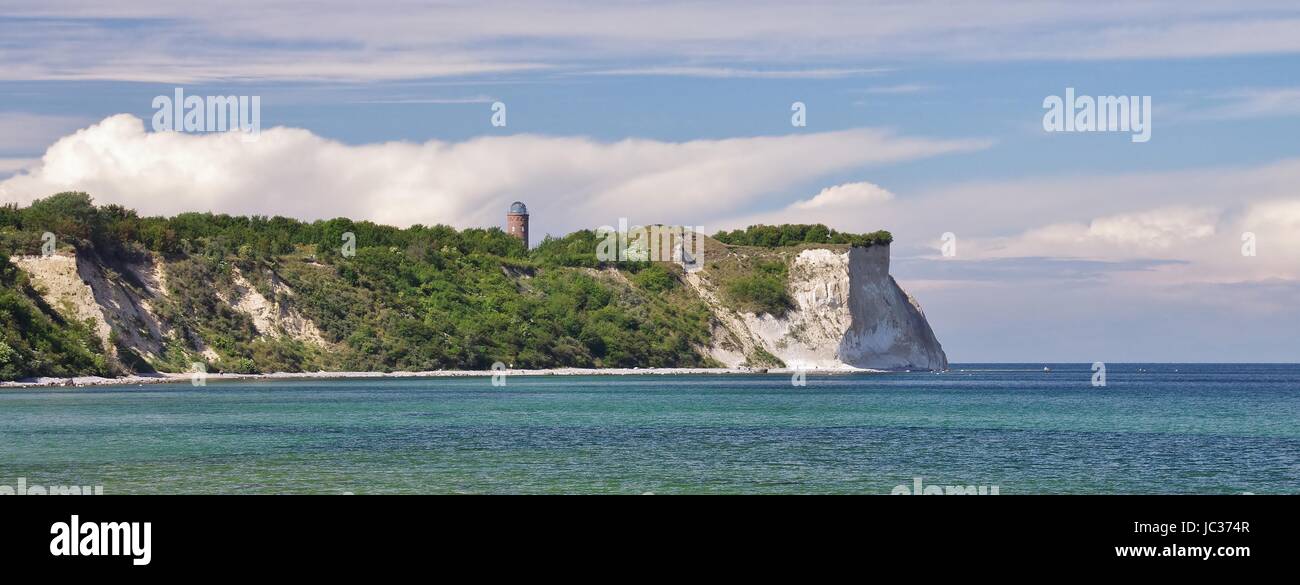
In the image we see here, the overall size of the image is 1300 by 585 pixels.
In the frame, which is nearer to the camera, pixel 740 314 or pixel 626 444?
pixel 626 444

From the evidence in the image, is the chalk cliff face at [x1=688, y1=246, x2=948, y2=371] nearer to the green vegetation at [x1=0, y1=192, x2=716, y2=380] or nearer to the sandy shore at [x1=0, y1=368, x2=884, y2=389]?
the sandy shore at [x1=0, y1=368, x2=884, y2=389]

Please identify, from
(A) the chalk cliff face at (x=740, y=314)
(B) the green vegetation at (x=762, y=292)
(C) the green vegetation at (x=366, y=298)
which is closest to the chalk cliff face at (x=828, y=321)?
(A) the chalk cliff face at (x=740, y=314)

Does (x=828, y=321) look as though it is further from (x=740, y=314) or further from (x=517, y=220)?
(x=517, y=220)

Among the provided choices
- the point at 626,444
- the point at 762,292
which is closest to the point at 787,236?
the point at 762,292

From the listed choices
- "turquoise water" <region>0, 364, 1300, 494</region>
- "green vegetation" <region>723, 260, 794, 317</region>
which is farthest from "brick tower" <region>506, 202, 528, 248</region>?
"turquoise water" <region>0, 364, 1300, 494</region>

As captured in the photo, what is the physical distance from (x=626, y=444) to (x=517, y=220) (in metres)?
128

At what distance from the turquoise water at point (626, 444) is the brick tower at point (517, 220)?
92.1 metres

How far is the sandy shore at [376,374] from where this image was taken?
85.5 metres

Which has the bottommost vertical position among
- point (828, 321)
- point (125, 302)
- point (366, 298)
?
point (828, 321)

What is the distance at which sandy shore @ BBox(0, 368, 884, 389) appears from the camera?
85500 millimetres

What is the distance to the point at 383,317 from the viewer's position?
121125mm

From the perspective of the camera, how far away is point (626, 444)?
4294cm

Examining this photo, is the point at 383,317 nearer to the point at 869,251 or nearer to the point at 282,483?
the point at 869,251
